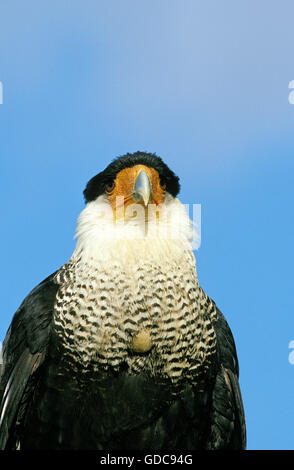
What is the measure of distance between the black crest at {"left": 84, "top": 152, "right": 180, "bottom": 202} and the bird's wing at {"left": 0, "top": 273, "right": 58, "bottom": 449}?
0.85 meters

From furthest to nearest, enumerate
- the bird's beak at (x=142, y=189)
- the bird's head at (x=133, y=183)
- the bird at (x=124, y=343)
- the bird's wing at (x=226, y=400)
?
the bird's wing at (x=226, y=400)
the bird's head at (x=133, y=183)
the bird's beak at (x=142, y=189)
the bird at (x=124, y=343)

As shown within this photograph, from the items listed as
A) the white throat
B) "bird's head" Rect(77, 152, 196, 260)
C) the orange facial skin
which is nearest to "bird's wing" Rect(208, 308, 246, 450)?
the white throat

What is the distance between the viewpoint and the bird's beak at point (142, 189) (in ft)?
16.0

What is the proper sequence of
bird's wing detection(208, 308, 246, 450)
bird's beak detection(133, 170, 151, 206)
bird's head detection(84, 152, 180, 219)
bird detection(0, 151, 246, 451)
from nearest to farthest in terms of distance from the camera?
bird detection(0, 151, 246, 451), bird's beak detection(133, 170, 151, 206), bird's head detection(84, 152, 180, 219), bird's wing detection(208, 308, 246, 450)

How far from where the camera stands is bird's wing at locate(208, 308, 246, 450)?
17.1ft

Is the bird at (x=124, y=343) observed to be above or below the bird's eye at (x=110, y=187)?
below

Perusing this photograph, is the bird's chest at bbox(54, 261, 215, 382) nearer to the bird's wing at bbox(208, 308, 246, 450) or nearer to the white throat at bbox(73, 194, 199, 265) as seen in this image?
the white throat at bbox(73, 194, 199, 265)

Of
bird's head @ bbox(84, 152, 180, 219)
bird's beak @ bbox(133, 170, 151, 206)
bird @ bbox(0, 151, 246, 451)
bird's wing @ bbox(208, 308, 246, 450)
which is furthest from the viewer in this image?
bird's wing @ bbox(208, 308, 246, 450)

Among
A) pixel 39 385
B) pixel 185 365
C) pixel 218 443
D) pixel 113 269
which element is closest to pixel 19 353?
pixel 39 385

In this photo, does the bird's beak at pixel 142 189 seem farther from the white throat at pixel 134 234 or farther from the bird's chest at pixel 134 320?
the bird's chest at pixel 134 320

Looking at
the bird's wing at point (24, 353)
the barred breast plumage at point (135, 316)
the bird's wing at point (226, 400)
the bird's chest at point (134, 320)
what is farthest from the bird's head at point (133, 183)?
the bird's wing at point (226, 400)

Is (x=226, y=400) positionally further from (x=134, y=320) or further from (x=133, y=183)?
(x=133, y=183)

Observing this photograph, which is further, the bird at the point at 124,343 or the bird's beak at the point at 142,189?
Answer: the bird's beak at the point at 142,189

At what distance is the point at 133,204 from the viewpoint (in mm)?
5070
